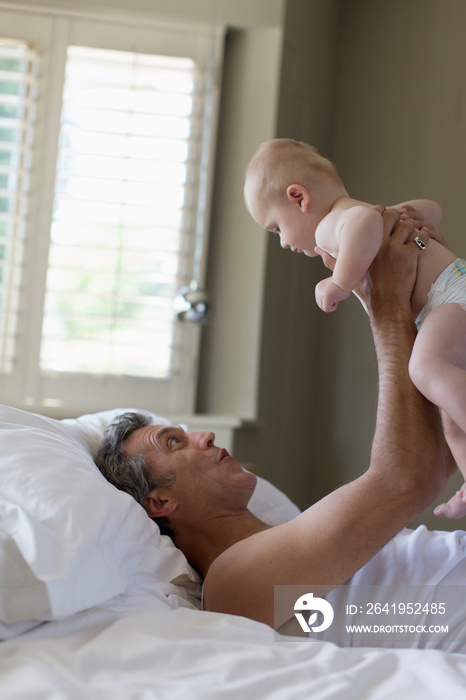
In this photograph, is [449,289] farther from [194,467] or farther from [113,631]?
[113,631]

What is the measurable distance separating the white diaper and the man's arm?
0.13 feet

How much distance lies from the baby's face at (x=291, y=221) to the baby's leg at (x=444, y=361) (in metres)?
0.32

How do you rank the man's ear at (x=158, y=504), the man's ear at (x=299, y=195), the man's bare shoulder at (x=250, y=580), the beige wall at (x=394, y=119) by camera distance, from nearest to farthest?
the man's bare shoulder at (x=250, y=580), the man's ear at (x=299, y=195), the man's ear at (x=158, y=504), the beige wall at (x=394, y=119)

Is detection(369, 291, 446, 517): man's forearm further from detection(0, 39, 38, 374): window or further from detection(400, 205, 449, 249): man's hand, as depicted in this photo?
detection(0, 39, 38, 374): window

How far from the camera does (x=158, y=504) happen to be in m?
1.53

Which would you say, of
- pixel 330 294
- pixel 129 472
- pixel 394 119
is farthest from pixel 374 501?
pixel 394 119

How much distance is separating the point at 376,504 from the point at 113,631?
1.55ft

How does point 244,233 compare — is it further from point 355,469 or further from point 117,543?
point 117,543

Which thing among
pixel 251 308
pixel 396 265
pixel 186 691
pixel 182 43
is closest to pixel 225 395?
pixel 251 308

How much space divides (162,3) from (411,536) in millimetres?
2378

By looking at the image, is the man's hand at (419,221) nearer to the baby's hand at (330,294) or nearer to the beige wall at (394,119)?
the baby's hand at (330,294)

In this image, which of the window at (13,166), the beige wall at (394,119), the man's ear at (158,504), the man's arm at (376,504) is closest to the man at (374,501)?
the man's arm at (376,504)

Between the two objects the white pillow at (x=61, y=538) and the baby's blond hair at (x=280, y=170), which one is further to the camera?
the baby's blond hair at (x=280, y=170)

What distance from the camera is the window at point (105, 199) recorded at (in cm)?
287
